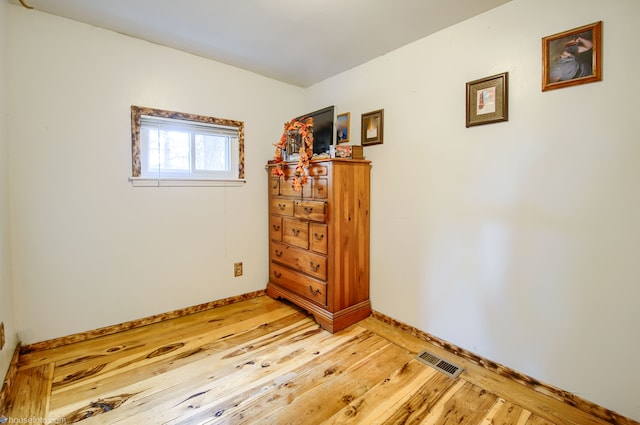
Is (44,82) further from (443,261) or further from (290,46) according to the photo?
(443,261)

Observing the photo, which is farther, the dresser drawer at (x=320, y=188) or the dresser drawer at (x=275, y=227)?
the dresser drawer at (x=275, y=227)

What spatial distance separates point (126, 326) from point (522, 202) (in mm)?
2803

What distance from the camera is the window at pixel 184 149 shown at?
7.13 ft

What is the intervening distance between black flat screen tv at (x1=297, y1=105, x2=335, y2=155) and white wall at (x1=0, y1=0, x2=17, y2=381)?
1.90 metres

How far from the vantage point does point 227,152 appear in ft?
8.75

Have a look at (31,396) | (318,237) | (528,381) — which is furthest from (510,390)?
(31,396)

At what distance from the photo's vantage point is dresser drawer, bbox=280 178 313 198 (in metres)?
2.31

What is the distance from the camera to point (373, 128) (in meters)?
2.36

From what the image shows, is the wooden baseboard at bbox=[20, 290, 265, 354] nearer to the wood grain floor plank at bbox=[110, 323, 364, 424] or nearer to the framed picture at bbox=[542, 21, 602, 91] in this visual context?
the wood grain floor plank at bbox=[110, 323, 364, 424]

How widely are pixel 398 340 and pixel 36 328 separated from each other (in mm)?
2428

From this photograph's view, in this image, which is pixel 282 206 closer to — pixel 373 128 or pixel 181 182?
pixel 181 182

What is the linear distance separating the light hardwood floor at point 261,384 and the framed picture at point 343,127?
1661mm

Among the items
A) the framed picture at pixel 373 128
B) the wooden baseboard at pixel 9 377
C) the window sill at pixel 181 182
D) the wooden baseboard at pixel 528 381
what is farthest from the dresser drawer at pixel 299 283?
the wooden baseboard at pixel 9 377

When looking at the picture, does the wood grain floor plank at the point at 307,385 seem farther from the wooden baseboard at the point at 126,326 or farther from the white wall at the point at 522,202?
the wooden baseboard at the point at 126,326
